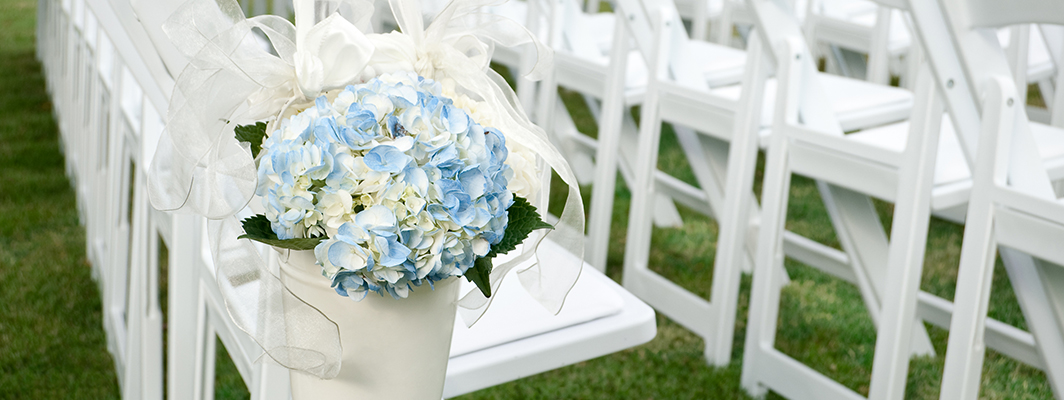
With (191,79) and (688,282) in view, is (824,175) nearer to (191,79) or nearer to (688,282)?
(688,282)

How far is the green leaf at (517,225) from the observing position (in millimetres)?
535

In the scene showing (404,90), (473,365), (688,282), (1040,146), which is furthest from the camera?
(688,282)

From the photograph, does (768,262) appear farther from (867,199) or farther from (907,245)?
(907,245)

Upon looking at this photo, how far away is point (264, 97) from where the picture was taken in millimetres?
551

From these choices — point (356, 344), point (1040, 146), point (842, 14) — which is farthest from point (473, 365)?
point (842, 14)

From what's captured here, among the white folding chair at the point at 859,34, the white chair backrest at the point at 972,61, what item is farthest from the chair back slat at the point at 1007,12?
the white folding chair at the point at 859,34

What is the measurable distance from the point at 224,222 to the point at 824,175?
4.42 ft

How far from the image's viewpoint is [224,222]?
0.56 meters

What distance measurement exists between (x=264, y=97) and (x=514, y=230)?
18 centimetres

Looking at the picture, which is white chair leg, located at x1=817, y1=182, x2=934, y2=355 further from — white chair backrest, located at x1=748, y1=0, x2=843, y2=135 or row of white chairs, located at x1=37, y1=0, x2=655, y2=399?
row of white chairs, located at x1=37, y1=0, x2=655, y2=399

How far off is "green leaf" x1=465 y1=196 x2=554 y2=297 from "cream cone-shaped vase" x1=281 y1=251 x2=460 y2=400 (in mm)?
27

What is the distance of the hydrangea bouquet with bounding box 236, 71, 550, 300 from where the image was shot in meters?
0.48

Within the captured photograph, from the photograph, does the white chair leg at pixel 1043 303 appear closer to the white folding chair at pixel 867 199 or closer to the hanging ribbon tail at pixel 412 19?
the white folding chair at pixel 867 199

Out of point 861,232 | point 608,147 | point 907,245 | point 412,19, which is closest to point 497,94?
point 412,19
